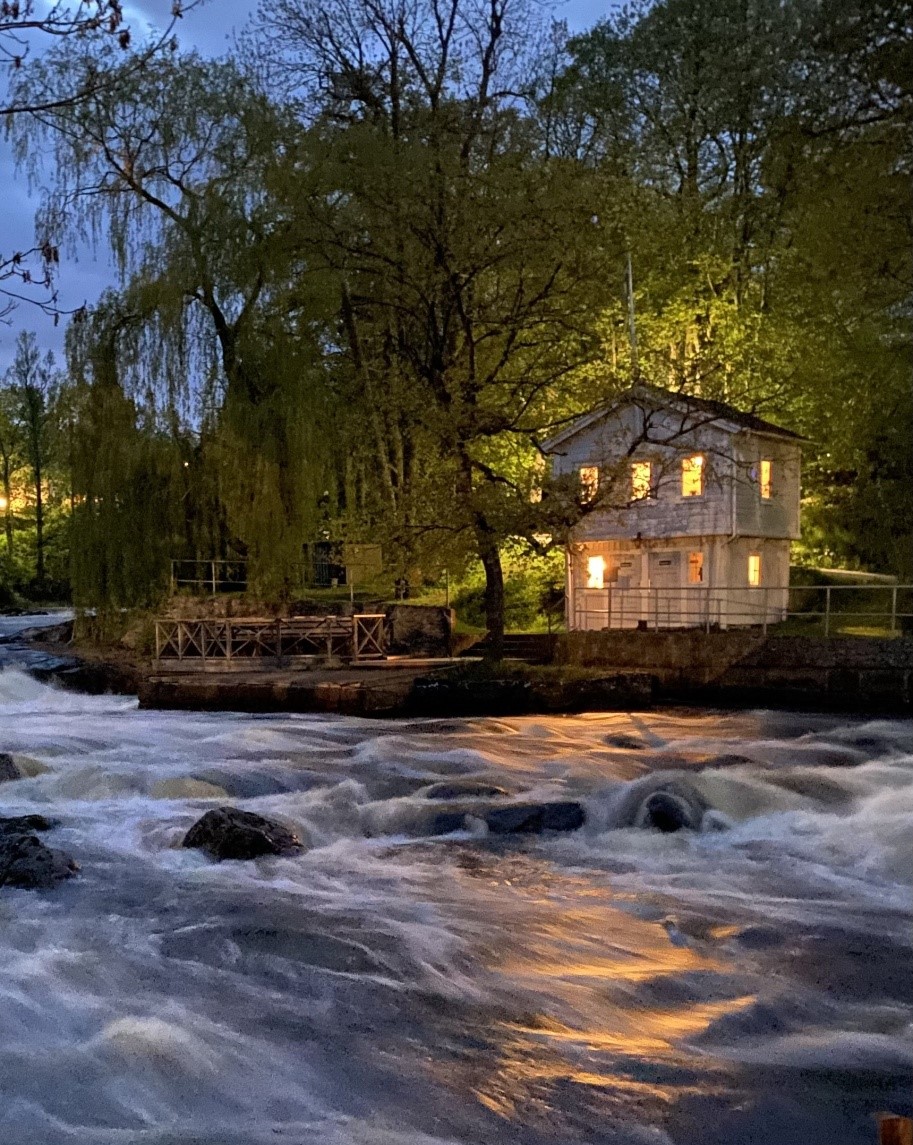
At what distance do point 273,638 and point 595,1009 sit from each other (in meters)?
18.4

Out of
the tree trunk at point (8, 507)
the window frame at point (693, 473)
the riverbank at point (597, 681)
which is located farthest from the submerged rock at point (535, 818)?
the tree trunk at point (8, 507)

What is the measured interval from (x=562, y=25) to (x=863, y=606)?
923 inches

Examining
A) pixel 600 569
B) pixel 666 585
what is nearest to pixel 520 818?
pixel 666 585

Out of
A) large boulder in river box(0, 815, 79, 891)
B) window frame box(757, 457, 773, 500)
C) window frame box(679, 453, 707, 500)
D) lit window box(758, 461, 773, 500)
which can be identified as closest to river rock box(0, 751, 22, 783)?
large boulder in river box(0, 815, 79, 891)

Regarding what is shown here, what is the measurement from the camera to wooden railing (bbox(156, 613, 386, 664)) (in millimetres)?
24094

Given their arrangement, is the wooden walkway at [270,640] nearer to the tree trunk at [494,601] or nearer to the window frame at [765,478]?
the tree trunk at [494,601]

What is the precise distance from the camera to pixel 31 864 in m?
10.1

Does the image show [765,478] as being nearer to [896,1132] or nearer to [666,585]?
[666,585]

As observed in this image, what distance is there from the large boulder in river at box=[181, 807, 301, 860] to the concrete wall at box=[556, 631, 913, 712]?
40.9 ft

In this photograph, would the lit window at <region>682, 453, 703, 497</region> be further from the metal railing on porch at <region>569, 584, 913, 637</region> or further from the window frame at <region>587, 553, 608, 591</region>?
the window frame at <region>587, 553, 608, 591</region>

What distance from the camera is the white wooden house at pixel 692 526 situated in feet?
87.8

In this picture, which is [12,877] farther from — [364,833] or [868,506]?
[868,506]

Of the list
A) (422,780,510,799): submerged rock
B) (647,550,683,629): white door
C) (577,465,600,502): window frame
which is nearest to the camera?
(422,780,510,799): submerged rock

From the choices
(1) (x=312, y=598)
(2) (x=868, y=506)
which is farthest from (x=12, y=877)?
(2) (x=868, y=506)
